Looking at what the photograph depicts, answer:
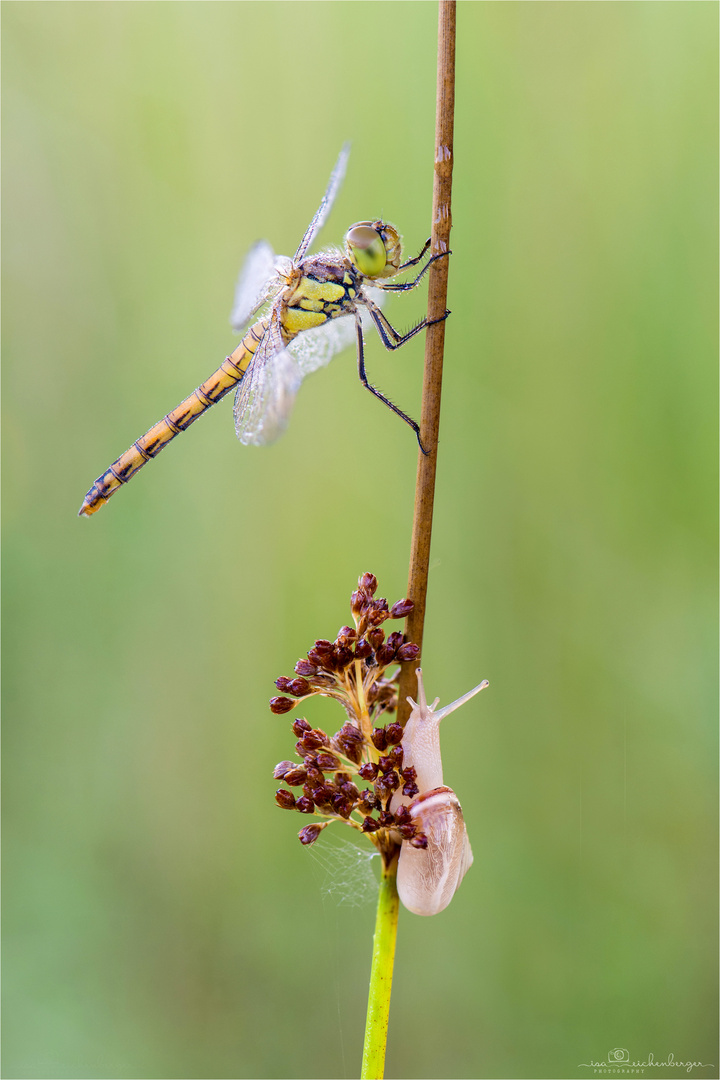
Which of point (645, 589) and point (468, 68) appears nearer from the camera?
point (645, 589)

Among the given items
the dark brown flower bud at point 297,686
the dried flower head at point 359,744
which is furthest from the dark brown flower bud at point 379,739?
the dark brown flower bud at point 297,686

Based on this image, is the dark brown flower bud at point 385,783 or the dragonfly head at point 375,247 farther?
the dragonfly head at point 375,247

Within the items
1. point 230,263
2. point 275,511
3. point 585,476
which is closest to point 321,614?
→ point 275,511

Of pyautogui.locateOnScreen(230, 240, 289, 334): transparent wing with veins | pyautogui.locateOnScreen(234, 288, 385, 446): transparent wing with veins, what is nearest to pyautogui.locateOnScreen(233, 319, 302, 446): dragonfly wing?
pyautogui.locateOnScreen(234, 288, 385, 446): transparent wing with veins

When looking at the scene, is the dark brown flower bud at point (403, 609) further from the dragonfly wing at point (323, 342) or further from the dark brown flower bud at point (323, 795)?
the dragonfly wing at point (323, 342)

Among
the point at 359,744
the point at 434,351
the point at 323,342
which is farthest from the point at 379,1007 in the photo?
the point at 323,342

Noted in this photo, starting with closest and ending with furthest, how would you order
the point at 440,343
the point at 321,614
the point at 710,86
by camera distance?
the point at 440,343, the point at 710,86, the point at 321,614

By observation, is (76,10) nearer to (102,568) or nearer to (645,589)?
(102,568)
